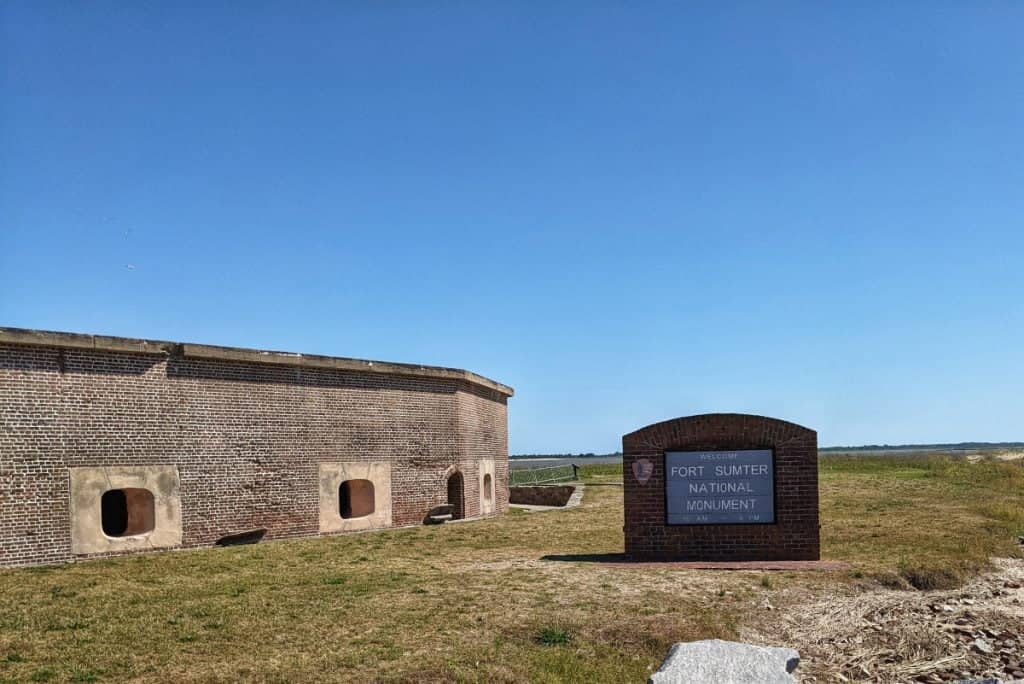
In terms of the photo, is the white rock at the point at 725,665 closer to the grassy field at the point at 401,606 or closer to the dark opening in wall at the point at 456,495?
the grassy field at the point at 401,606

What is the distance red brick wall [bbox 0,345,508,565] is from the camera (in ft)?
47.5

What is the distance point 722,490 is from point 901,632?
501cm

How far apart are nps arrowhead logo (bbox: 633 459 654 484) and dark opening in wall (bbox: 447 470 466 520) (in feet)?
34.2

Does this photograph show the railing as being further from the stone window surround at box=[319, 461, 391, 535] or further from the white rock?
the white rock

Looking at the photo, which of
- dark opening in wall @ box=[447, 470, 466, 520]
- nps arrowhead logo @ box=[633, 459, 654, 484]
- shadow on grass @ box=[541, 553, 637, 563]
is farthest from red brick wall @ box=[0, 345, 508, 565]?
nps arrowhead logo @ box=[633, 459, 654, 484]

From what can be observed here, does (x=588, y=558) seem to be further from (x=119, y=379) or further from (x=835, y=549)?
(x=119, y=379)

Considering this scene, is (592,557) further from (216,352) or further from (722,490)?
(216,352)

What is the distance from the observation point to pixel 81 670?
26.0 ft

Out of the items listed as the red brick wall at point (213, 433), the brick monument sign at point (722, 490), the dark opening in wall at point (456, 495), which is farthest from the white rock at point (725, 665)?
the dark opening in wall at point (456, 495)

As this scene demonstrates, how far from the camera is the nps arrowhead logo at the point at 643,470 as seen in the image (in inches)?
552

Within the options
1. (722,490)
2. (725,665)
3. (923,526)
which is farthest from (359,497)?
(725,665)

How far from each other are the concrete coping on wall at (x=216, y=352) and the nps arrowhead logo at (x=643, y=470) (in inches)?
329

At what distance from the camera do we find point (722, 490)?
13.9m

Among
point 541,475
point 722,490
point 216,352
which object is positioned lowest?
point 541,475
